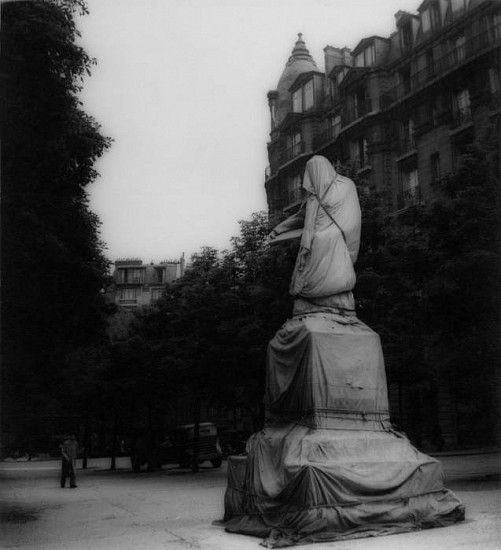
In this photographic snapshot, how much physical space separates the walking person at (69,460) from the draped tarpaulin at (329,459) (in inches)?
459

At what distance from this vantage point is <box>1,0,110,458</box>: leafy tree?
1127 centimetres

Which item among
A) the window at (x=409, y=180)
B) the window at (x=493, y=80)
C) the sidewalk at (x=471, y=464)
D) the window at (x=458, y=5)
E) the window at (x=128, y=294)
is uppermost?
the window at (x=458, y=5)

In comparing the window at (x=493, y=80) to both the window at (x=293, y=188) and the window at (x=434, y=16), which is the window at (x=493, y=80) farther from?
the window at (x=293, y=188)

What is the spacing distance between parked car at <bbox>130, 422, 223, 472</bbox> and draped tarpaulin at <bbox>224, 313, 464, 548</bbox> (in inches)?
740

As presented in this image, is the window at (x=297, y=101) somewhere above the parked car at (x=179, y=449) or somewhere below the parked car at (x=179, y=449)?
above

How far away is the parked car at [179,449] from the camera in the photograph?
2789 centimetres

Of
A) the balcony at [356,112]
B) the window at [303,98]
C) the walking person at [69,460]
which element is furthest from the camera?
the window at [303,98]

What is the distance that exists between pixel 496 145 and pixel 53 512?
528 inches

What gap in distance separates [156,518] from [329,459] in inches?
170

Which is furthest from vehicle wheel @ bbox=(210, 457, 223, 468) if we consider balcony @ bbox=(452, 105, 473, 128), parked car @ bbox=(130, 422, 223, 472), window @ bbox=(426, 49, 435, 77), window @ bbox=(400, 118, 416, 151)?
window @ bbox=(426, 49, 435, 77)

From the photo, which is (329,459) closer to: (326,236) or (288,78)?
(326,236)

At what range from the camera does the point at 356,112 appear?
36969mm

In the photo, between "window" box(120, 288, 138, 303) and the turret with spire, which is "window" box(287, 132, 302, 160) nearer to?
the turret with spire

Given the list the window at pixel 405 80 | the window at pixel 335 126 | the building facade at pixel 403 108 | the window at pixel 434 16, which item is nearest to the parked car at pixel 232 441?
the building facade at pixel 403 108
